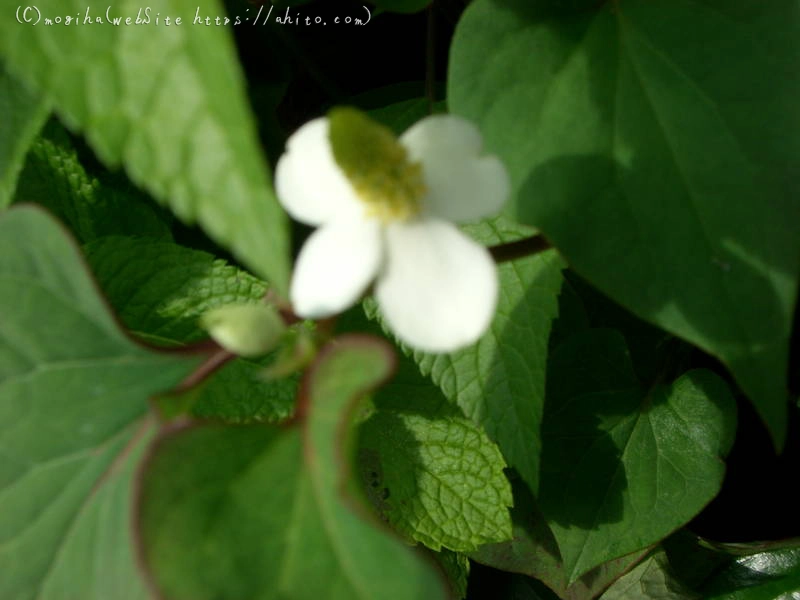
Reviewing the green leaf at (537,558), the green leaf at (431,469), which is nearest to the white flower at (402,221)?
the green leaf at (431,469)

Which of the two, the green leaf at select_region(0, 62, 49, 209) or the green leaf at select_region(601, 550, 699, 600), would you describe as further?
the green leaf at select_region(601, 550, 699, 600)

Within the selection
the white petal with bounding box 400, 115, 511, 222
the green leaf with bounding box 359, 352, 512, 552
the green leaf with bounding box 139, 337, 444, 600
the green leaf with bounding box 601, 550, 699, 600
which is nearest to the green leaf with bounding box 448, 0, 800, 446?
the white petal with bounding box 400, 115, 511, 222

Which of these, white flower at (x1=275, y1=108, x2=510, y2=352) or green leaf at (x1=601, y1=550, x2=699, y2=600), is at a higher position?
white flower at (x1=275, y1=108, x2=510, y2=352)

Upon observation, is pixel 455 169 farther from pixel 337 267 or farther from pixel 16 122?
pixel 16 122

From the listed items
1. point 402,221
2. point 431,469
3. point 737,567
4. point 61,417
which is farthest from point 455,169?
point 737,567

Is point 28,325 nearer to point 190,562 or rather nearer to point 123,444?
point 123,444

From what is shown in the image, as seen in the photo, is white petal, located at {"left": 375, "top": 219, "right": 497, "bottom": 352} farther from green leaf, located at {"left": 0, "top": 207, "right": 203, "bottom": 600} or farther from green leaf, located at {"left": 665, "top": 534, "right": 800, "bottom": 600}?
green leaf, located at {"left": 665, "top": 534, "right": 800, "bottom": 600}

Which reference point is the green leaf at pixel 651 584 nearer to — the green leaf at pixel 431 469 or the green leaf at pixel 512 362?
the green leaf at pixel 431 469

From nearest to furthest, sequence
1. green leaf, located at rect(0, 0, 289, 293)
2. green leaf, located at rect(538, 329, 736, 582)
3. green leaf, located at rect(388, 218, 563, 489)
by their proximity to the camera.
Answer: green leaf, located at rect(0, 0, 289, 293) → green leaf, located at rect(388, 218, 563, 489) → green leaf, located at rect(538, 329, 736, 582)
